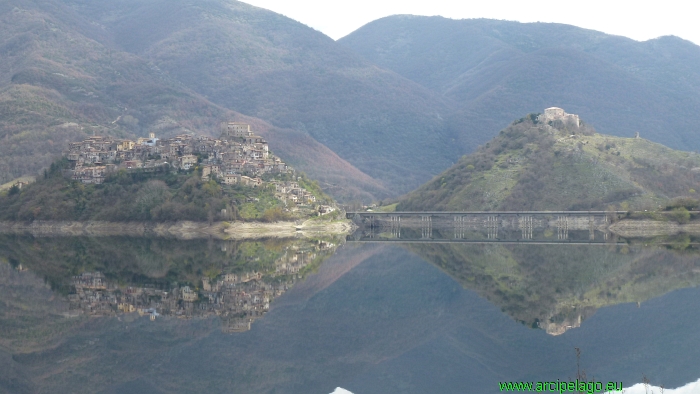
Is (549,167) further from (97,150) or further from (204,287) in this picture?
(204,287)

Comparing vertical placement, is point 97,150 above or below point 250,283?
above

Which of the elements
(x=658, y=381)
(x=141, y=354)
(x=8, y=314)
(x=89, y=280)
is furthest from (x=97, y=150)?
(x=658, y=381)

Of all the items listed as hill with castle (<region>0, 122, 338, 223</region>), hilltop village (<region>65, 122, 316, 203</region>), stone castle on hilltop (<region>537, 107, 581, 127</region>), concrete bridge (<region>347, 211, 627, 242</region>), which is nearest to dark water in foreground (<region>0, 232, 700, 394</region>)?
hill with castle (<region>0, 122, 338, 223</region>)

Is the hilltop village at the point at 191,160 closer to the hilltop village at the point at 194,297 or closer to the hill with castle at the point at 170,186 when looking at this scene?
the hill with castle at the point at 170,186

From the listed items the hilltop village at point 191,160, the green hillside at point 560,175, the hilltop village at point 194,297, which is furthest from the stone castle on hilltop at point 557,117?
the hilltop village at point 194,297

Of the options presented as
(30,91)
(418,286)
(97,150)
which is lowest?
(418,286)

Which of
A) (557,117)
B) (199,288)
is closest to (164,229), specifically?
(199,288)

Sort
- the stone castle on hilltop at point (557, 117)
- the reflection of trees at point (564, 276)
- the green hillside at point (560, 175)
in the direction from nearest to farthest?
the reflection of trees at point (564, 276) → the green hillside at point (560, 175) → the stone castle on hilltop at point (557, 117)

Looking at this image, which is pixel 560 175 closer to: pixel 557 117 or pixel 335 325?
pixel 557 117
